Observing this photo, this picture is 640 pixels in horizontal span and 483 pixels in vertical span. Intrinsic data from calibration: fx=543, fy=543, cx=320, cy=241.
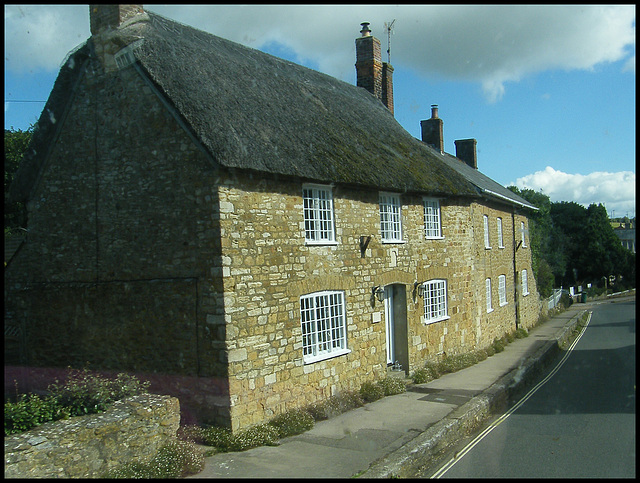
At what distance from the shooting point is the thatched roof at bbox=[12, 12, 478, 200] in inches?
389

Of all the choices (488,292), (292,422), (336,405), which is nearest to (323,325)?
(336,405)

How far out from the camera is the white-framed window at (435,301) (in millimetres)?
15391

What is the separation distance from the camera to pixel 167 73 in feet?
33.2

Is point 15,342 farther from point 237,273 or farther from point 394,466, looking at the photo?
point 394,466

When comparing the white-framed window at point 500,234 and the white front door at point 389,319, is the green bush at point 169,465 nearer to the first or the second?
the white front door at point 389,319

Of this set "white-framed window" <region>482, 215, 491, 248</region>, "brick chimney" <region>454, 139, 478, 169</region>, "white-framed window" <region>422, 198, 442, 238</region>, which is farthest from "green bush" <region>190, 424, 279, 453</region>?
"brick chimney" <region>454, 139, 478, 169</region>

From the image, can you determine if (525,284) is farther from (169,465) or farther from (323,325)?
(169,465)

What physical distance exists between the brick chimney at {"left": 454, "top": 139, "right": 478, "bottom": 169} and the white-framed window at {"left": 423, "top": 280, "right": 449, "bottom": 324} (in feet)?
48.1

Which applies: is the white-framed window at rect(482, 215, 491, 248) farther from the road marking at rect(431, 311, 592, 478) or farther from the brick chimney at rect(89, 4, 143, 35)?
the brick chimney at rect(89, 4, 143, 35)

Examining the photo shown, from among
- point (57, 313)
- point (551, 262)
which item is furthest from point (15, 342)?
point (551, 262)

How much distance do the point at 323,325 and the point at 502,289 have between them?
14239 millimetres

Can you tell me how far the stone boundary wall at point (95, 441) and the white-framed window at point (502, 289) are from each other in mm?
17703

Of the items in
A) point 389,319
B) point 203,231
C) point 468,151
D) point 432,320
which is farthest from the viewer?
point 468,151

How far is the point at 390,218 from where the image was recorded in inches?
553
